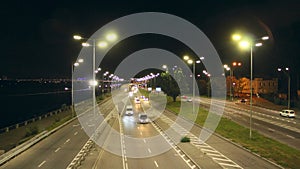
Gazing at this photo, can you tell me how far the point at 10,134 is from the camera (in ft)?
131

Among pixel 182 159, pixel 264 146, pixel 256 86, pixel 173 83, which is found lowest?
pixel 182 159

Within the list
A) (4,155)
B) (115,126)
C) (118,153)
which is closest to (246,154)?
(118,153)

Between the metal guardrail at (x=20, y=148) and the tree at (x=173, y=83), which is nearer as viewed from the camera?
the metal guardrail at (x=20, y=148)

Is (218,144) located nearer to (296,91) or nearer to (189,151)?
(189,151)

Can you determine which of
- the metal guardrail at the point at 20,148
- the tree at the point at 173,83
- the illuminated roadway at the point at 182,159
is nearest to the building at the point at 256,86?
the tree at the point at 173,83

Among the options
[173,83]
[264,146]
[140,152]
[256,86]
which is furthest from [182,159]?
[256,86]

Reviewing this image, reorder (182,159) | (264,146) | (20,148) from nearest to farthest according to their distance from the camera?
(182,159) < (264,146) < (20,148)

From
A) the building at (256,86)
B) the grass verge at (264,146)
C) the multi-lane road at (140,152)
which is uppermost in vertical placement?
the building at (256,86)

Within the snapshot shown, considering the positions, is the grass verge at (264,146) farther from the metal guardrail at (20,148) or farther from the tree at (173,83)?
the tree at (173,83)

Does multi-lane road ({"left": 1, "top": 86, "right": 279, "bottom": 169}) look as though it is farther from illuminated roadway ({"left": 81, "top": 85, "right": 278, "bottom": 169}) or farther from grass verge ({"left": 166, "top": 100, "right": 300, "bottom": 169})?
grass verge ({"left": 166, "top": 100, "right": 300, "bottom": 169})

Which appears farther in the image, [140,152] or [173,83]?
[173,83]

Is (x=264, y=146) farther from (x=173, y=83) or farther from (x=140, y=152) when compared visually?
(x=173, y=83)

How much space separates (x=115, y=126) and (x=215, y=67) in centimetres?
7403

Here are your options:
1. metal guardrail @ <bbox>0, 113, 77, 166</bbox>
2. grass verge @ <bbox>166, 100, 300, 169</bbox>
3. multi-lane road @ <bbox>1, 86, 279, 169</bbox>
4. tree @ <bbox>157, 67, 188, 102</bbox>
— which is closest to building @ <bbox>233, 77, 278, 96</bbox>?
tree @ <bbox>157, 67, 188, 102</bbox>
